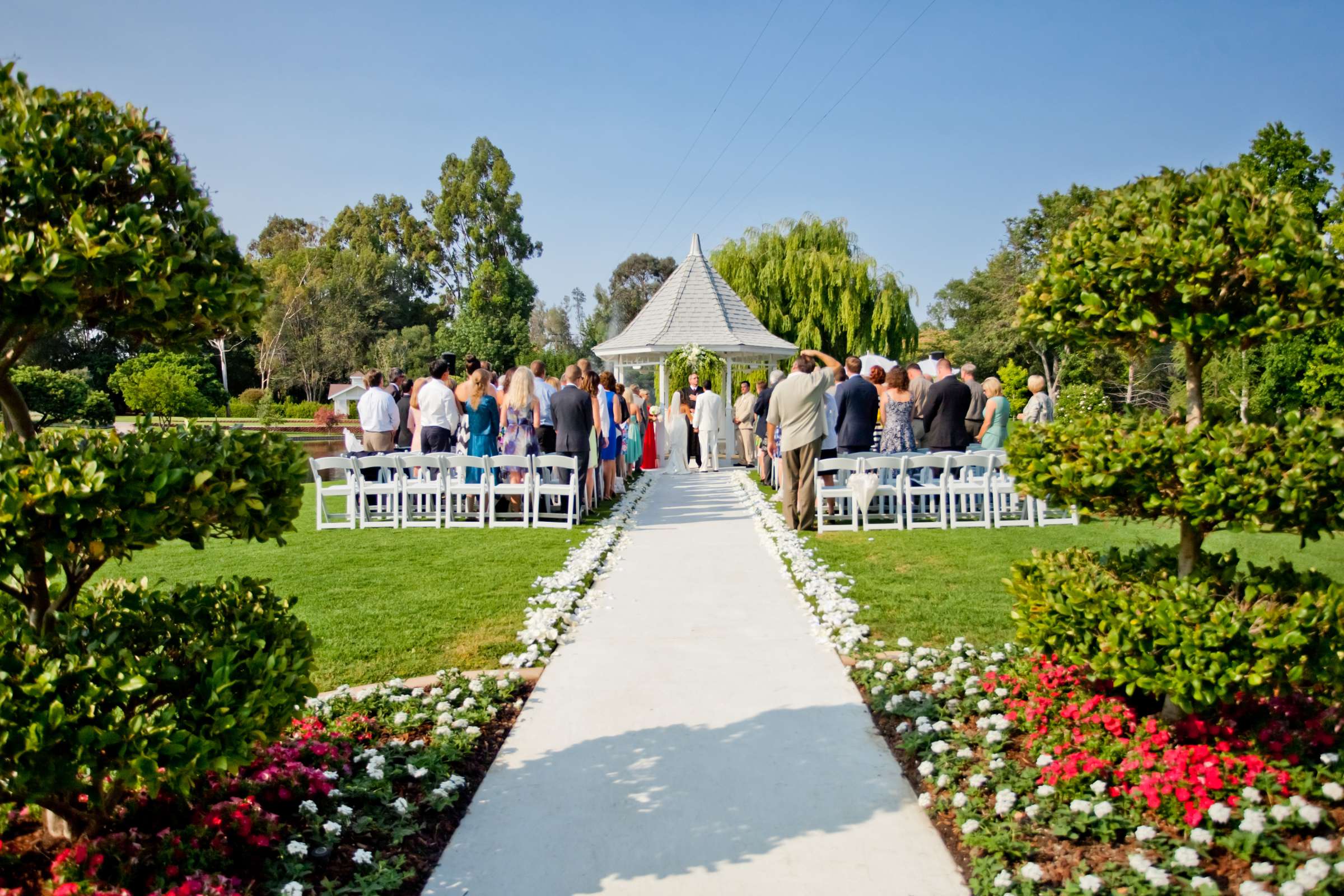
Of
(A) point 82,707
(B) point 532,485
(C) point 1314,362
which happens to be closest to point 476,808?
(A) point 82,707

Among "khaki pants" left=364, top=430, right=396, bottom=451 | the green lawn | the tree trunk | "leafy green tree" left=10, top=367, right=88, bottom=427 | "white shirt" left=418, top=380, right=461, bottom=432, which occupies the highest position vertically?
"leafy green tree" left=10, top=367, right=88, bottom=427

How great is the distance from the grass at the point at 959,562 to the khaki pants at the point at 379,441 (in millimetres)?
5506

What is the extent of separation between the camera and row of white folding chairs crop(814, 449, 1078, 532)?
9992 mm

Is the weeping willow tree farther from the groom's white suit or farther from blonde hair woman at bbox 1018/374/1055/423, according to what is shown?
blonde hair woman at bbox 1018/374/1055/423

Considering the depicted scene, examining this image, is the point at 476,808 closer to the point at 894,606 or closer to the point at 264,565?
the point at 894,606

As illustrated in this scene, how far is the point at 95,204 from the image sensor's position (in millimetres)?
2605

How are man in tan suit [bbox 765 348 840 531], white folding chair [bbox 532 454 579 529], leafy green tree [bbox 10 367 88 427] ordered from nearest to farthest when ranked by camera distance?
man in tan suit [bbox 765 348 840 531] → white folding chair [bbox 532 454 579 529] → leafy green tree [bbox 10 367 88 427]

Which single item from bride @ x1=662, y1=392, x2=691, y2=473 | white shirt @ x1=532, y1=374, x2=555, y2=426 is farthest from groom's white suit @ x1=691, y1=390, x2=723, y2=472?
white shirt @ x1=532, y1=374, x2=555, y2=426

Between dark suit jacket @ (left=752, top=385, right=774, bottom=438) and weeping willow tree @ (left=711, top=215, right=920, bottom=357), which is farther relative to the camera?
weeping willow tree @ (left=711, top=215, right=920, bottom=357)

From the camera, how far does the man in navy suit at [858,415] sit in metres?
11.1

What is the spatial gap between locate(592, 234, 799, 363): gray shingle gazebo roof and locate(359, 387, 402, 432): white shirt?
9442mm

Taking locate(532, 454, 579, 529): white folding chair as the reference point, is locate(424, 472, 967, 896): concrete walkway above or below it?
below

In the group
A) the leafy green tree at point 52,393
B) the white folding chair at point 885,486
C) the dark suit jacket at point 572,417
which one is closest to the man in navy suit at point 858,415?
the white folding chair at point 885,486

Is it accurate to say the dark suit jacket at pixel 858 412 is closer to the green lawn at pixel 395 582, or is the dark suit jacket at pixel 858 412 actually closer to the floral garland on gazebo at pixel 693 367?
the green lawn at pixel 395 582
